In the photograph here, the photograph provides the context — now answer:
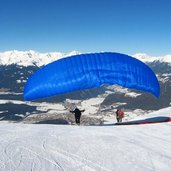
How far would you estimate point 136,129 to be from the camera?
88.6 feet

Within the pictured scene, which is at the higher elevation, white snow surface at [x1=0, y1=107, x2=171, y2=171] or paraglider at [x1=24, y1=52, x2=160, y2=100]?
paraglider at [x1=24, y1=52, x2=160, y2=100]

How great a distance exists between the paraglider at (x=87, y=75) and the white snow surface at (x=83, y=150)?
14.2 ft

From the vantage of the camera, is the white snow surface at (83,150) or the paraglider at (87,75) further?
the paraglider at (87,75)

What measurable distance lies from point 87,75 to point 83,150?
37.4 ft

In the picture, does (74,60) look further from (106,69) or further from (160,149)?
(160,149)

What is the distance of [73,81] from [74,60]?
2013 mm

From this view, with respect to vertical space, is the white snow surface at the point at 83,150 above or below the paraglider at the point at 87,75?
below

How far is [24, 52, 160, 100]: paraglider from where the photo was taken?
28.0 meters

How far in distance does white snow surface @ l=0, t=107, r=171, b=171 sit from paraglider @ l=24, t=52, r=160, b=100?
4332 mm

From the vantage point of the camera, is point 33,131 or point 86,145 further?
point 33,131

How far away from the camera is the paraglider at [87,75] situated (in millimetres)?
28016

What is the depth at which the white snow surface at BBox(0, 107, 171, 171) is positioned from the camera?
15.4m

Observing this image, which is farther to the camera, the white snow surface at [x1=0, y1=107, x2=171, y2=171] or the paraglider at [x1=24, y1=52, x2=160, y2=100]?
the paraglider at [x1=24, y1=52, x2=160, y2=100]

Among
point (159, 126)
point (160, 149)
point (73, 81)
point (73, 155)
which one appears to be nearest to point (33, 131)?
point (73, 81)
